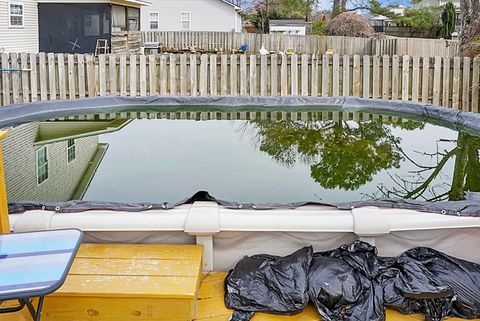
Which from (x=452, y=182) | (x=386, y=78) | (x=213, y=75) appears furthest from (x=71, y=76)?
(x=452, y=182)

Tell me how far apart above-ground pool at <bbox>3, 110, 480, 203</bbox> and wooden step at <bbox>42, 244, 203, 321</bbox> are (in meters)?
1.84

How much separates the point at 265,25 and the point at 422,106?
77.6 feet

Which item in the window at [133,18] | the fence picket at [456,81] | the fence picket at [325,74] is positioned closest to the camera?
the fence picket at [456,81]

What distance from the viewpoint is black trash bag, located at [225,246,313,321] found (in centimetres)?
255

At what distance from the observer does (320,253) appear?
2.95 metres

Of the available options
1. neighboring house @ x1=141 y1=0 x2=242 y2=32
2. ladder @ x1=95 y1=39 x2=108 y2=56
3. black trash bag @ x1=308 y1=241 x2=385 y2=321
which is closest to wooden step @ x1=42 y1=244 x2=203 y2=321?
black trash bag @ x1=308 y1=241 x2=385 y2=321

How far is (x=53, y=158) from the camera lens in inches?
233

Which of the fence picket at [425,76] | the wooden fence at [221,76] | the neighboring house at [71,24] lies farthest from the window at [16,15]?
the fence picket at [425,76]

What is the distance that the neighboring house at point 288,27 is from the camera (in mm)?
28297

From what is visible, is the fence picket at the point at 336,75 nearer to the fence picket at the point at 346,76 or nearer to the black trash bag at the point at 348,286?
the fence picket at the point at 346,76

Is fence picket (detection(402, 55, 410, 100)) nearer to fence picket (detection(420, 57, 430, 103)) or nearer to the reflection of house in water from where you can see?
fence picket (detection(420, 57, 430, 103))

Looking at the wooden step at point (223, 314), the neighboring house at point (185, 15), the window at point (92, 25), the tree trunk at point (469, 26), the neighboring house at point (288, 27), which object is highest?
the neighboring house at point (185, 15)

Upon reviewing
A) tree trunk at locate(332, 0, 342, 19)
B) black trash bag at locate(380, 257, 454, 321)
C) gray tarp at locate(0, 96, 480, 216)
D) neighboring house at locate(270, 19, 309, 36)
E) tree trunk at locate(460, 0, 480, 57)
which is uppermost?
tree trunk at locate(332, 0, 342, 19)

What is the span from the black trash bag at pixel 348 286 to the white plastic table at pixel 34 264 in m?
1.14
